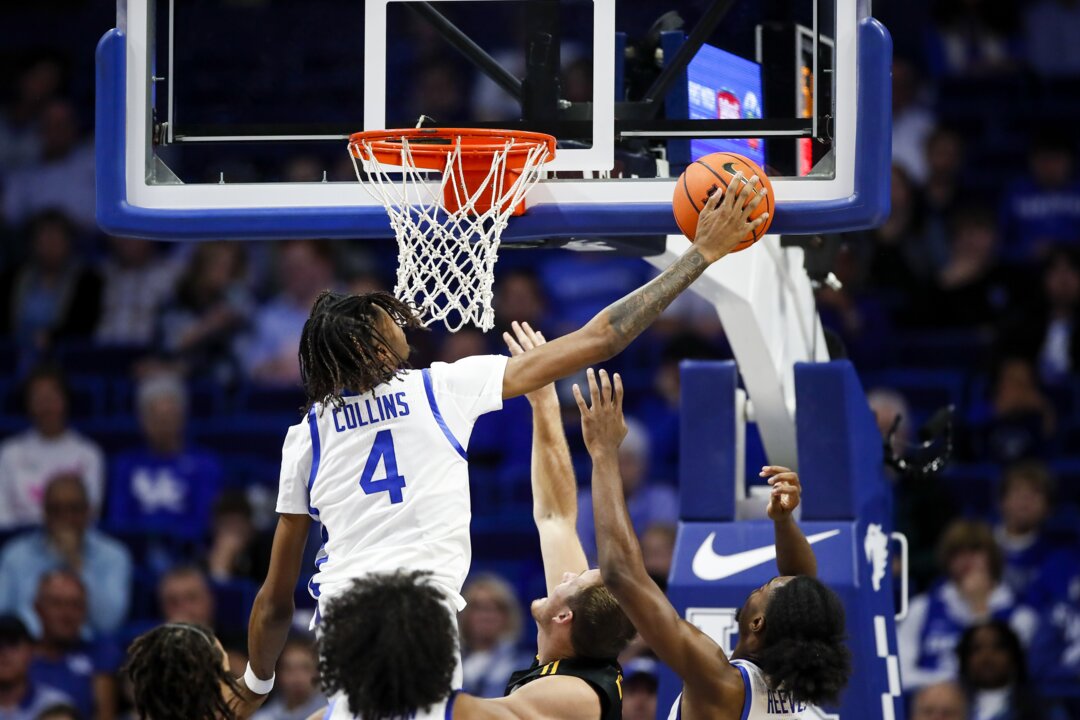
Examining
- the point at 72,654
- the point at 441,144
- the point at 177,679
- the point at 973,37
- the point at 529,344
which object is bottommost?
the point at 72,654

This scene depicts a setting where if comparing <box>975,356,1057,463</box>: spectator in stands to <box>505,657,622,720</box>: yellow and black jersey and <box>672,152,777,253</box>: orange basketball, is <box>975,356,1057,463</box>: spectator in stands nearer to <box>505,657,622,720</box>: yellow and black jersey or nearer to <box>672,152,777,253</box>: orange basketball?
<box>672,152,777,253</box>: orange basketball

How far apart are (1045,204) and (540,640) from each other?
6.89 m

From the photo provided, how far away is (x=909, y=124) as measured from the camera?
10.7 meters

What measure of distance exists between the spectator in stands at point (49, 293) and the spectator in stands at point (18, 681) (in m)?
3.38

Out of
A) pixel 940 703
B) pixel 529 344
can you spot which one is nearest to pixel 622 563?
pixel 529 344

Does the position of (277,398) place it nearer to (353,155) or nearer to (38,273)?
(38,273)

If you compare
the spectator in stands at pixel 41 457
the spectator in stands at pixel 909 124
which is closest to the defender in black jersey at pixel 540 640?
the spectator in stands at pixel 41 457

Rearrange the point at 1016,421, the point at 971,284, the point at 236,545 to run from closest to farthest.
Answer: the point at 236,545 → the point at 1016,421 → the point at 971,284

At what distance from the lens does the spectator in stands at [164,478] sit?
9.32m

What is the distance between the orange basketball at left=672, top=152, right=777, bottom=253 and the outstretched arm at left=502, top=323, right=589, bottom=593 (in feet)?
2.10

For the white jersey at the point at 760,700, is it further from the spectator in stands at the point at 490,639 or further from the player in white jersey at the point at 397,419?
the spectator in stands at the point at 490,639

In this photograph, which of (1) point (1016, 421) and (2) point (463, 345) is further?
(2) point (463, 345)

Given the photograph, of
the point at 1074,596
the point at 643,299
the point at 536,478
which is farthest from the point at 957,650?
the point at 643,299

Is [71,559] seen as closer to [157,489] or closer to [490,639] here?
[157,489]
